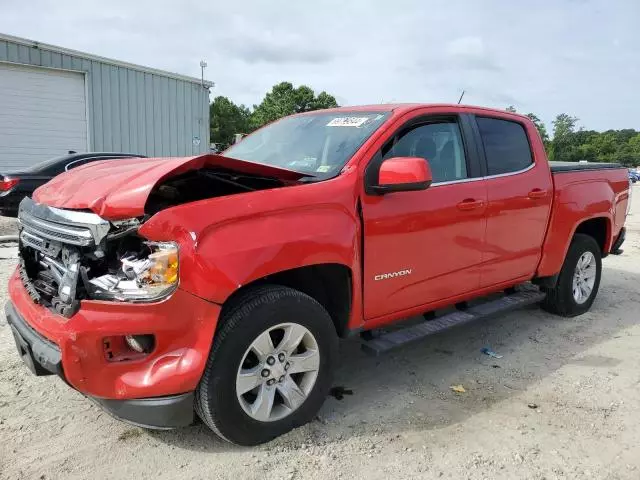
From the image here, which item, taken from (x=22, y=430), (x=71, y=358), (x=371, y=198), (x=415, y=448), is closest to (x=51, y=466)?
(x=22, y=430)

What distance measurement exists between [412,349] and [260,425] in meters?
1.89

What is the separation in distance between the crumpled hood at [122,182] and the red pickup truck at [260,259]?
12 millimetres

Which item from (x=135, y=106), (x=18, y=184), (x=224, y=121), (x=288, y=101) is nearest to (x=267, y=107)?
(x=288, y=101)

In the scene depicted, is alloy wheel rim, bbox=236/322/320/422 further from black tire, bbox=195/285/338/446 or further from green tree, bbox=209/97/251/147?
green tree, bbox=209/97/251/147

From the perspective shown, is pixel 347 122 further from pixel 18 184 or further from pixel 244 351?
pixel 18 184

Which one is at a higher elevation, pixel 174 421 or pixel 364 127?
pixel 364 127

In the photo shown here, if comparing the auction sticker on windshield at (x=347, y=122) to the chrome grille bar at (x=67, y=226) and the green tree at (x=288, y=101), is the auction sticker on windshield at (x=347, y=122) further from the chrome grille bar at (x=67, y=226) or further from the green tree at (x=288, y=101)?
the green tree at (x=288, y=101)

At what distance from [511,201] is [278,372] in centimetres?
237

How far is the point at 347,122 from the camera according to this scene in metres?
3.68

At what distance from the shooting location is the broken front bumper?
7.95 feet

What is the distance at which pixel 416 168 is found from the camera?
9.91ft

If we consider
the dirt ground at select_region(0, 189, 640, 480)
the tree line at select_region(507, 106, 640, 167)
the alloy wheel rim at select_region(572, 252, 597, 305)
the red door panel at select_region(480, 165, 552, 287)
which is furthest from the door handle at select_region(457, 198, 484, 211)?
the tree line at select_region(507, 106, 640, 167)

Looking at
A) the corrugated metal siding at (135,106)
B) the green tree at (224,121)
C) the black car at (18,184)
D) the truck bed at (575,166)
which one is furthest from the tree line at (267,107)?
the truck bed at (575,166)

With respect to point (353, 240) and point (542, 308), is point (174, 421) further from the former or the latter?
point (542, 308)
